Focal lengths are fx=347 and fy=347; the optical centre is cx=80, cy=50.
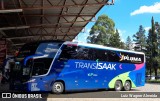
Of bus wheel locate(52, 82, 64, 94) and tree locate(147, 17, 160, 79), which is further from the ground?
tree locate(147, 17, 160, 79)

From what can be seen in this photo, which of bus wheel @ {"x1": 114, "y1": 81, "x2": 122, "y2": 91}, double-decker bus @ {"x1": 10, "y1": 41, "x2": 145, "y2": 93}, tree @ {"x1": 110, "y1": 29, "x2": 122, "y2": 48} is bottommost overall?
bus wheel @ {"x1": 114, "y1": 81, "x2": 122, "y2": 91}

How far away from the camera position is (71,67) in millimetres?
19484

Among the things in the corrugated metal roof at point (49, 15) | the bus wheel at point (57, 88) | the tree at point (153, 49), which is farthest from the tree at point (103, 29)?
the bus wheel at point (57, 88)

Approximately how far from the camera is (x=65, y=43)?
19172mm

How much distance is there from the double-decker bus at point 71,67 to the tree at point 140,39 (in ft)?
191

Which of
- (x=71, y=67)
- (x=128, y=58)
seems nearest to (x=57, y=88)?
(x=71, y=67)

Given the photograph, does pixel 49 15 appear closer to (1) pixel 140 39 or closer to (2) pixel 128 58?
(2) pixel 128 58

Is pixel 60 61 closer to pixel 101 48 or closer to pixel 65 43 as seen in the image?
pixel 65 43

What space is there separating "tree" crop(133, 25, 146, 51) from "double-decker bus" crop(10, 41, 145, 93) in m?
58.3

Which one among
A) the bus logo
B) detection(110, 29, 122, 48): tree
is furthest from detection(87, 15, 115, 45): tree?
the bus logo

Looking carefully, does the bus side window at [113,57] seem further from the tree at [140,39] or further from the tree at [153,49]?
the tree at [140,39]

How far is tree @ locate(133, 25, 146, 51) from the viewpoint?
83088 mm

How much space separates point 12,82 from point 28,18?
1101 cm

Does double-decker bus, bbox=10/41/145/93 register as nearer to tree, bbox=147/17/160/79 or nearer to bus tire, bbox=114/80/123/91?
bus tire, bbox=114/80/123/91
